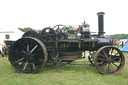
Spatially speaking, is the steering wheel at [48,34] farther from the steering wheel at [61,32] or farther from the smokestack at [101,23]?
the smokestack at [101,23]

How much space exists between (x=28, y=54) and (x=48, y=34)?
116 cm

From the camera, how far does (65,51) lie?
220 inches

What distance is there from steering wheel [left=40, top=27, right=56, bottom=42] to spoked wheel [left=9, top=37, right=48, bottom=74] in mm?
451

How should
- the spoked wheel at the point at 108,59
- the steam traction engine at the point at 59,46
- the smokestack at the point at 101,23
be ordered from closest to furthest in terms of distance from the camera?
1. the spoked wheel at the point at 108,59
2. the steam traction engine at the point at 59,46
3. the smokestack at the point at 101,23

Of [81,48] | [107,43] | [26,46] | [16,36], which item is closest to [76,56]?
[81,48]

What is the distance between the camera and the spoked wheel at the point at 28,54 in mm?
5039

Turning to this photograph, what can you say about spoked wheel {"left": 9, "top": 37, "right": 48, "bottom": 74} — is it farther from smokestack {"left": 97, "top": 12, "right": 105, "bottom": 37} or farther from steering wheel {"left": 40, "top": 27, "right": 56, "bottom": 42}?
smokestack {"left": 97, "top": 12, "right": 105, "bottom": 37}

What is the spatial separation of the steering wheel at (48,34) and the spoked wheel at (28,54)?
1.48 ft

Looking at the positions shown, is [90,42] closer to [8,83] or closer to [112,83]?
[112,83]

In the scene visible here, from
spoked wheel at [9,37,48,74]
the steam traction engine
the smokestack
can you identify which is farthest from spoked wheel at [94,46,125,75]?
spoked wheel at [9,37,48,74]

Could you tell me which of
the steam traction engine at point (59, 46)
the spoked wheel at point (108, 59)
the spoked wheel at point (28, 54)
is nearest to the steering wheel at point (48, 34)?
the steam traction engine at point (59, 46)

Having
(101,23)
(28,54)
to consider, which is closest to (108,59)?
(101,23)

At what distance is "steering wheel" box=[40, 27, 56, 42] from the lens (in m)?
5.41

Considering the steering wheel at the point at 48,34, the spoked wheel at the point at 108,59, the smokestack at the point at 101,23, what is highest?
the smokestack at the point at 101,23
